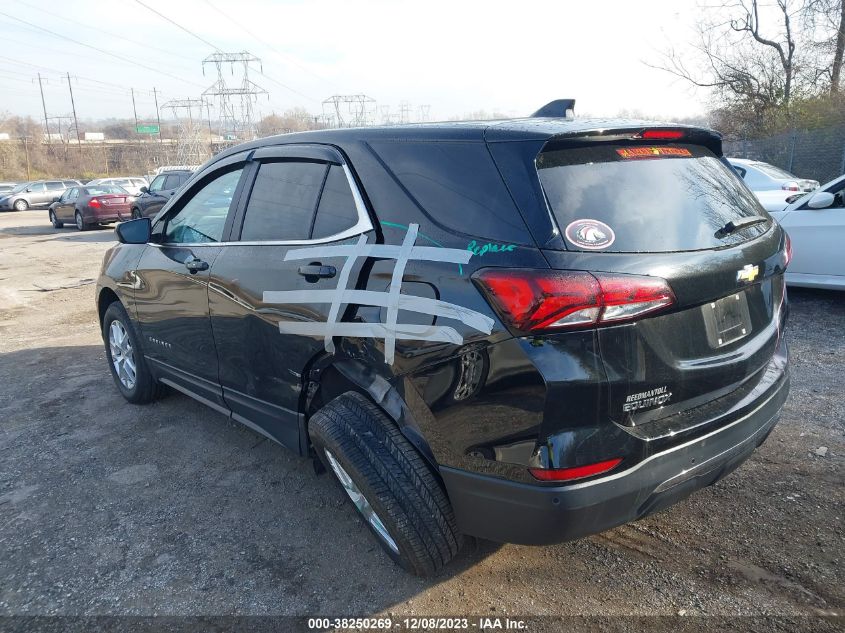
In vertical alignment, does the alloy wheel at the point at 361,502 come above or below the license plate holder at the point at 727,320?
below

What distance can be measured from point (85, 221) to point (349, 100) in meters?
52.3

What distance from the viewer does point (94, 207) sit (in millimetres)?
20125

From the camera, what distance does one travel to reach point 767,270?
8.60ft

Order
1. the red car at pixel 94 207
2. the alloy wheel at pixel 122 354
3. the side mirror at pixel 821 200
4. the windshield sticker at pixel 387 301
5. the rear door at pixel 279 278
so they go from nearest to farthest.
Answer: the windshield sticker at pixel 387 301 < the rear door at pixel 279 278 < the alloy wheel at pixel 122 354 < the side mirror at pixel 821 200 < the red car at pixel 94 207

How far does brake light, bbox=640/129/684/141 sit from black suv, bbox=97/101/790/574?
0.04ft

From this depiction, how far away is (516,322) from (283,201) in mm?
1624

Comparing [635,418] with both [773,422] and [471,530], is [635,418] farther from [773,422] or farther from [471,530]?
[773,422]

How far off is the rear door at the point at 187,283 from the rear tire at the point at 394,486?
1.34 metres

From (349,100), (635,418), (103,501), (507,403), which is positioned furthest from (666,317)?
(349,100)

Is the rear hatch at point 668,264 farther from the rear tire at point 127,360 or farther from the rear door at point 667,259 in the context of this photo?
the rear tire at point 127,360

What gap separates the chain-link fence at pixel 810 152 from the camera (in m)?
15.4

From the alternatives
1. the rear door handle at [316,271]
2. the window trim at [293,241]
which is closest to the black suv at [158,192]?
the window trim at [293,241]

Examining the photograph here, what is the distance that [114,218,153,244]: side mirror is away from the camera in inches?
167

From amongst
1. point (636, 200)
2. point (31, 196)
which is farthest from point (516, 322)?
point (31, 196)
